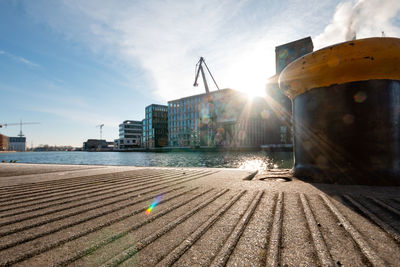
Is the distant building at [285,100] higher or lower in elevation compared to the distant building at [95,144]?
higher

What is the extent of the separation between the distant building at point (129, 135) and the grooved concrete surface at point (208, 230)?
117m

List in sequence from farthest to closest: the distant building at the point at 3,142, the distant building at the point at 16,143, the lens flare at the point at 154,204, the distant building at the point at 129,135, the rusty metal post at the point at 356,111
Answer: the distant building at the point at 16,143
the distant building at the point at 3,142
the distant building at the point at 129,135
the rusty metal post at the point at 356,111
the lens flare at the point at 154,204

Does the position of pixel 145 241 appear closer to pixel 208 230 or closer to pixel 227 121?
pixel 208 230

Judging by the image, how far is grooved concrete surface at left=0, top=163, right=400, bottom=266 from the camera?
3.30 feet

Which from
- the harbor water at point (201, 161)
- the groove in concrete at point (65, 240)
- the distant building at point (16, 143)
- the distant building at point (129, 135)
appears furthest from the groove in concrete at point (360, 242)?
the distant building at point (16, 143)

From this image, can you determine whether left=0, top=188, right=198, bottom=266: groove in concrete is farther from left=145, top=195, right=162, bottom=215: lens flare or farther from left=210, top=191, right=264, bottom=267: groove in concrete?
left=210, top=191, right=264, bottom=267: groove in concrete

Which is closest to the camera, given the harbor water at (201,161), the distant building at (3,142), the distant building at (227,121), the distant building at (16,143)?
the harbor water at (201,161)

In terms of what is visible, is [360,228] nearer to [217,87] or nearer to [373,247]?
[373,247]

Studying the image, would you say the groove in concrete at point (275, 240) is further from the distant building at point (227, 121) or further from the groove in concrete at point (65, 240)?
the distant building at point (227, 121)

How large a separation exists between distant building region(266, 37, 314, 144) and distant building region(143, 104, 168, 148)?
2272 inches

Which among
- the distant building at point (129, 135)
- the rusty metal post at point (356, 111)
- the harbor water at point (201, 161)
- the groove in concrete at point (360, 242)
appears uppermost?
the distant building at point (129, 135)

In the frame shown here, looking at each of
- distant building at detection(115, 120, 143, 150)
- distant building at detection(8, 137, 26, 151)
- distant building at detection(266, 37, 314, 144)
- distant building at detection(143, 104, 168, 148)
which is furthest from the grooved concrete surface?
distant building at detection(8, 137, 26, 151)

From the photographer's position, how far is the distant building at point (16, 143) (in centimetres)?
16450

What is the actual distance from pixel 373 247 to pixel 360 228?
0.25 meters
